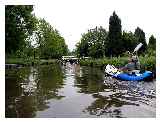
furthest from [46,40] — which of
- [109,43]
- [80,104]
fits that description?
[80,104]

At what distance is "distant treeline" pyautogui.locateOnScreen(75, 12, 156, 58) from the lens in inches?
1673

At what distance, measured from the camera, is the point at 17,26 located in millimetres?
26422

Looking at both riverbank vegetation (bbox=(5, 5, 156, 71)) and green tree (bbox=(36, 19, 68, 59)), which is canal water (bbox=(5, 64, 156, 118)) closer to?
riverbank vegetation (bbox=(5, 5, 156, 71))

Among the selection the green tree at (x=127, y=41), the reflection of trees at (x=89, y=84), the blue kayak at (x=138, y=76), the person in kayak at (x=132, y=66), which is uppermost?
the green tree at (x=127, y=41)

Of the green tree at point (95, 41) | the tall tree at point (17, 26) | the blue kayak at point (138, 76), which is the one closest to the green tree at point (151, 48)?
the green tree at point (95, 41)

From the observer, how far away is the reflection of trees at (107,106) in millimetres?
9328

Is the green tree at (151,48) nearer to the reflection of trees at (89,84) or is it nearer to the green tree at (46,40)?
the reflection of trees at (89,84)

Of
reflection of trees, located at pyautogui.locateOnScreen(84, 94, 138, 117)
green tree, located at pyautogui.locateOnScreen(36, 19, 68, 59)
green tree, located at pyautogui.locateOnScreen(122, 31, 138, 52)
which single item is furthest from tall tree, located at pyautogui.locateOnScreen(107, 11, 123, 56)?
reflection of trees, located at pyautogui.locateOnScreen(84, 94, 138, 117)

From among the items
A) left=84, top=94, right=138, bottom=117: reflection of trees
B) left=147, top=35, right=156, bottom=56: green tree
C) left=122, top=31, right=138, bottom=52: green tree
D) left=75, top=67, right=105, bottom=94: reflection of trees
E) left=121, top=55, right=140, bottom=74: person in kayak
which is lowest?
left=84, top=94, right=138, bottom=117: reflection of trees

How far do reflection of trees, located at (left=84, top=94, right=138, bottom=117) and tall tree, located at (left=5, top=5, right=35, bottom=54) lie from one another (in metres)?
12.1

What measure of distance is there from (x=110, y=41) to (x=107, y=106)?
32.5m

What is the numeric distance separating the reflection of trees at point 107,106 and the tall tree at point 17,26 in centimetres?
1213

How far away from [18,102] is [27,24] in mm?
18863

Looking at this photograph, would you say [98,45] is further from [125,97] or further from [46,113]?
[46,113]
